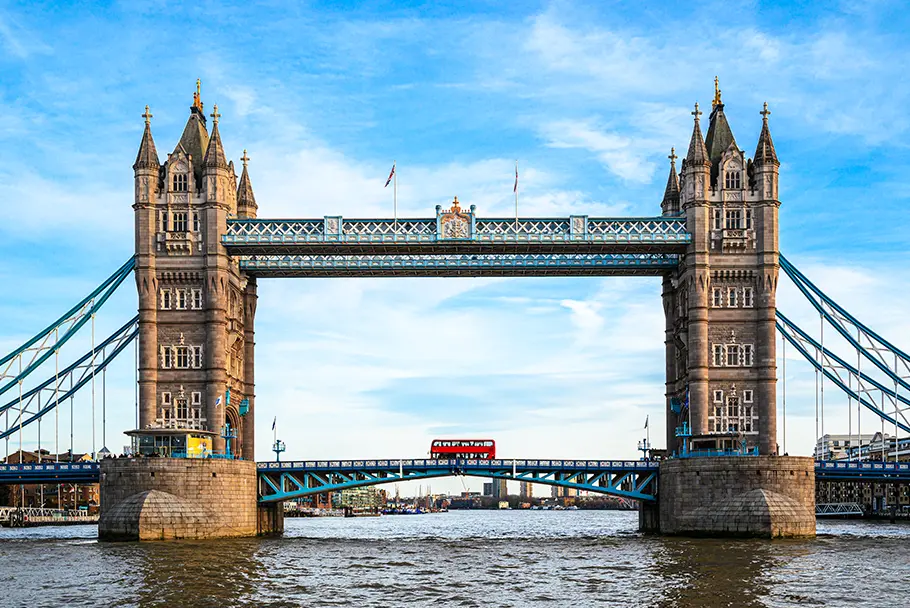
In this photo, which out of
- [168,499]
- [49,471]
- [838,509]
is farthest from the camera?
[838,509]

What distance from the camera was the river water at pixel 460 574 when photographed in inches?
2231

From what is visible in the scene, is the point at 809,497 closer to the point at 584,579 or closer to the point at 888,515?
the point at 584,579

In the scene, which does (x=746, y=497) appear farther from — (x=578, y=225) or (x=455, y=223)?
(x=455, y=223)

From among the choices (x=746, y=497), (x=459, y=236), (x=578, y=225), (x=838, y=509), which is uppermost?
(x=578, y=225)

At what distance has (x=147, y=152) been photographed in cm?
10519

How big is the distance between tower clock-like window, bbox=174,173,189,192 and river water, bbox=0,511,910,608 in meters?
31.9

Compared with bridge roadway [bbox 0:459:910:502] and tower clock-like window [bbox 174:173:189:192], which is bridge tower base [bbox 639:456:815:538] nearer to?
bridge roadway [bbox 0:459:910:502]

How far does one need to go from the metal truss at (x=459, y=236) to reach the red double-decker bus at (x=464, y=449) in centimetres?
1755

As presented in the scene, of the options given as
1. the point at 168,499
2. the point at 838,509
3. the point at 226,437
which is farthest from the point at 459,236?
the point at 838,509

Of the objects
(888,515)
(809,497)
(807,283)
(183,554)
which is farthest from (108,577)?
(888,515)

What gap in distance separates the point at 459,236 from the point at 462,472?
21.0 m

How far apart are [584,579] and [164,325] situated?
53405mm

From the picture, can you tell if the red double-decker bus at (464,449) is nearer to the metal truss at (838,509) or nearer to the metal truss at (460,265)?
the metal truss at (460,265)

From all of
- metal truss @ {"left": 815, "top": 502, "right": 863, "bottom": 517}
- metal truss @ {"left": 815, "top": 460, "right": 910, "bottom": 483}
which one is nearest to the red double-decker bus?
metal truss @ {"left": 815, "top": 460, "right": 910, "bottom": 483}
